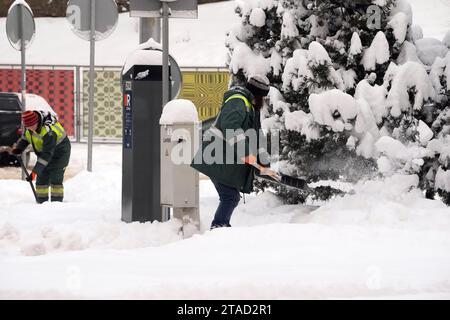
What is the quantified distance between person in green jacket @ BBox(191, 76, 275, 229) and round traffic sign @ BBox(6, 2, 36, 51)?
682 cm

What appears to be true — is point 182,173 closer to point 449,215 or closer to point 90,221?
point 90,221

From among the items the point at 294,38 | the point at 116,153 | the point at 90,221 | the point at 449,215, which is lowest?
the point at 116,153

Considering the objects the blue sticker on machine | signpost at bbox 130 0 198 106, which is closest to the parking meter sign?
signpost at bbox 130 0 198 106

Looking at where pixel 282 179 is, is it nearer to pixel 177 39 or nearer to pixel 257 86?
pixel 257 86

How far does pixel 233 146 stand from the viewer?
775cm

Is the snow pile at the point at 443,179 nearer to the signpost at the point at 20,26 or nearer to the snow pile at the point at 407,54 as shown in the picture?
the snow pile at the point at 407,54

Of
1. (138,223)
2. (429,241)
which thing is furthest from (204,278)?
(138,223)

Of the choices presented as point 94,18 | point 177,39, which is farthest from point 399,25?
point 177,39

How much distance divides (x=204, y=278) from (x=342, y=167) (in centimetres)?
417

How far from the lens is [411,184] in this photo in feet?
28.3

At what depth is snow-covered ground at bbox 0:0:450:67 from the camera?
2598 cm

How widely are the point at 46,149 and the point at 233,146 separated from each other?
15.0 feet

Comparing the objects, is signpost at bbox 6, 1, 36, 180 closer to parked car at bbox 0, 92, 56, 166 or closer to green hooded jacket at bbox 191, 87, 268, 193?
parked car at bbox 0, 92, 56, 166

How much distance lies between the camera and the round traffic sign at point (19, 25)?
1382cm
